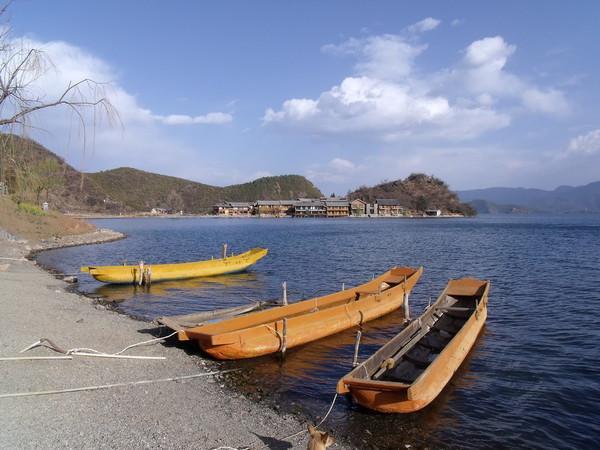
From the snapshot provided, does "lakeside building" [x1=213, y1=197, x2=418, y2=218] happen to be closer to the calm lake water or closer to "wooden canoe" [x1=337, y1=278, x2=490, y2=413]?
the calm lake water

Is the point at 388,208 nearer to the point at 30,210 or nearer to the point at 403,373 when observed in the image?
the point at 30,210

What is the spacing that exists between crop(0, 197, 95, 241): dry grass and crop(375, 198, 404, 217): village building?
143738 mm

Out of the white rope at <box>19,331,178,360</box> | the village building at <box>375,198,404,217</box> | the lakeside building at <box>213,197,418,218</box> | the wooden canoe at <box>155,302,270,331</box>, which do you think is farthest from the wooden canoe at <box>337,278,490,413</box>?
the village building at <box>375,198,404,217</box>

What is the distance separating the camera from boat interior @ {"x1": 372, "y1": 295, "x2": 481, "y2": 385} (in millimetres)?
10000

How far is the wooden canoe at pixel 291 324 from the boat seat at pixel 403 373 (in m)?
3.31

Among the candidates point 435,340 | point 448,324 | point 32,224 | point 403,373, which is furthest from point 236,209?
point 403,373

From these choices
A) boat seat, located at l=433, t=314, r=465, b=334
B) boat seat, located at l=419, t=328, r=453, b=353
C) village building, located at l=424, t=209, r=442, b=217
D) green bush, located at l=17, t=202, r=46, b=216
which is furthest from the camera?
village building, located at l=424, t=209, r=442, b=217

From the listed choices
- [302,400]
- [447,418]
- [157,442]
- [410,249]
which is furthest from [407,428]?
[410,249]

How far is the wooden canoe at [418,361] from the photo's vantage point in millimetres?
8367

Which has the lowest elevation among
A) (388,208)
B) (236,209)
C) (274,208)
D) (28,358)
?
(28,358)

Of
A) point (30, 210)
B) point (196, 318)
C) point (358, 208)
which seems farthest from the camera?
point (358, 208)

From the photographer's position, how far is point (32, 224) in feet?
161

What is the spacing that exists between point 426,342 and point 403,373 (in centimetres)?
242

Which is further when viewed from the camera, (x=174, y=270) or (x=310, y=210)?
(x=310, y=210)
